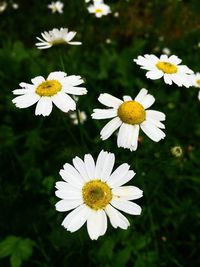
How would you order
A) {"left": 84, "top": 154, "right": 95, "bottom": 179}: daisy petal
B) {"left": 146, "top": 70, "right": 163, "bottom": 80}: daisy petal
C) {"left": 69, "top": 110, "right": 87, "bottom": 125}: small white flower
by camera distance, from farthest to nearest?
{"left": 69, "top": 110, "right": 87, "bottom": 125}: small white flower, {"left": 146, "top": 70, "right": 163, "bottom": 80}: daisy petal, {"left": 84, "top": 154, "right": 95, "bottom": 179}: daisy petal

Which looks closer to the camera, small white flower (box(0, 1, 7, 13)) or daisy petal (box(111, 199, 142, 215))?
daisy petal (box(111, 199, 142, 215))

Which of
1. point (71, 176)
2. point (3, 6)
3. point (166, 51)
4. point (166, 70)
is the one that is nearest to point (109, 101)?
point (166, 70)

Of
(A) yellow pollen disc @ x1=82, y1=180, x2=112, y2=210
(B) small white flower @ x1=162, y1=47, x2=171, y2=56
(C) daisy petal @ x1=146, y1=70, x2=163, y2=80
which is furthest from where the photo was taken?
(B) small white flower @ x1=162, y1=47, x2=171, y2=56

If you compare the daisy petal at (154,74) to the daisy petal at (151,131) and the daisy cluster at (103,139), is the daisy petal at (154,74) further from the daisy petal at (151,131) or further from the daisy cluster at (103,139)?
the daisy petal at (151,131)

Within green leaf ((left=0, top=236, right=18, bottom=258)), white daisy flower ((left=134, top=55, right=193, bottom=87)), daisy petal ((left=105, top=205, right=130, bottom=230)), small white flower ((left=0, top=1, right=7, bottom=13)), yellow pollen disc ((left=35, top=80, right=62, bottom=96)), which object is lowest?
green leaf ((left=0, top=236, right=18, bottom=258))

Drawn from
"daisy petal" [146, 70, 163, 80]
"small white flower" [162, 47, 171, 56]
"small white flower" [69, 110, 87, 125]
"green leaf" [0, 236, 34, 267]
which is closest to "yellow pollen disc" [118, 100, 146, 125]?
"daisy petal" [146, 70, 163, 80]

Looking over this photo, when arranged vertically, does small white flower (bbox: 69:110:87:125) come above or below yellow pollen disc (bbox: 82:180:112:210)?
below

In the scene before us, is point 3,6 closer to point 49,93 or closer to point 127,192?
point 49,93

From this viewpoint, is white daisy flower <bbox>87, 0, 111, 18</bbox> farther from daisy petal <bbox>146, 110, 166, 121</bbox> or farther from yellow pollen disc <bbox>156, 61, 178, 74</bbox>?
daisy petal <bbox>146, 110, 166, 121</bbox>

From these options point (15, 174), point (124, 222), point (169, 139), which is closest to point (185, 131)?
point (169, 139)
